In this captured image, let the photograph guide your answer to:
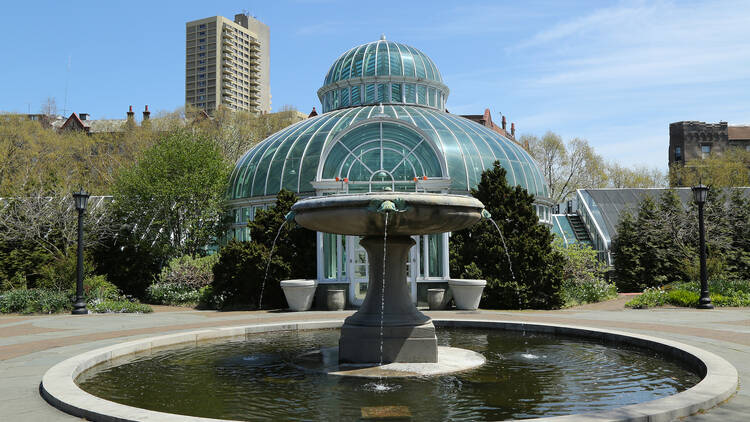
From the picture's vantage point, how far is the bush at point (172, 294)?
20.8 meters

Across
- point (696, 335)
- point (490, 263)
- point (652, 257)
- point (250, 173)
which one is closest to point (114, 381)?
point (696, 335)

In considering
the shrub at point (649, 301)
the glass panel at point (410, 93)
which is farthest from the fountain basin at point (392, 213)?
the glass panel at point (410, 93)

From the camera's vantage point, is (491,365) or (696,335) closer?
(491,365)

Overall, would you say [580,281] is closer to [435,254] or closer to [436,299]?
[435,254]

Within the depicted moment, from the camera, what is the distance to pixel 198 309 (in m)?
20.0

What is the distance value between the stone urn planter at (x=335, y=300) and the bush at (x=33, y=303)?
8240 millimetres

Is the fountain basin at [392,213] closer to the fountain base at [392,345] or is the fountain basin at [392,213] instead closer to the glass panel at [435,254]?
the fountain base at [392,345]

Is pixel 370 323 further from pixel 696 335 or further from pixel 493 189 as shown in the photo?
pixel 493 189

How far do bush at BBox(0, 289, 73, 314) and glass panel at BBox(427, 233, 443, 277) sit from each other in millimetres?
11643

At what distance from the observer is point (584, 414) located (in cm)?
511

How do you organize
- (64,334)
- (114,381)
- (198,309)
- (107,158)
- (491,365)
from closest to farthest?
(114,381)
(491,365)
(64,334)
(198,309)
(107,158)

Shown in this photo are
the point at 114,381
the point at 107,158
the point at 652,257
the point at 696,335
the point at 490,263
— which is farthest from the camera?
the point at 107,158

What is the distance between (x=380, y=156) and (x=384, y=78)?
9569 mm

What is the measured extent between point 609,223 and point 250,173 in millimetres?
18589
